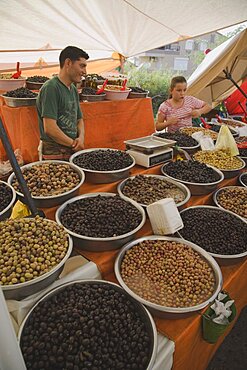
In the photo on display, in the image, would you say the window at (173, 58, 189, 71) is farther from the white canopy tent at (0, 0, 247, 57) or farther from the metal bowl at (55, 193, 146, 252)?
the metal bowl at (55, 193, 146, 252)

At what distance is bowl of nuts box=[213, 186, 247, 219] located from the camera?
2.18m

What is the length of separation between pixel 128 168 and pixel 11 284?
1.30 m

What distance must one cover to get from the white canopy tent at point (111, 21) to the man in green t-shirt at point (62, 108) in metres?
1.75

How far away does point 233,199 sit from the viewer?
2295 millimetres

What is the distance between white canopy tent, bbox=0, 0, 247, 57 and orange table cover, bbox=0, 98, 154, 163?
1318mm

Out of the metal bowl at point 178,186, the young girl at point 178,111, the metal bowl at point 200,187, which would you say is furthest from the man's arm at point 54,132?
the young girl at point 178,111

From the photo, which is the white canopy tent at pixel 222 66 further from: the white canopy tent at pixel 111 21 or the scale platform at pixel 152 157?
the scale platform at pixel 152 157

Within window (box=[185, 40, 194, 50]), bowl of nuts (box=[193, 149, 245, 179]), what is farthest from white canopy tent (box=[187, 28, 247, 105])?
window (box=[185, 40, 194, 50])

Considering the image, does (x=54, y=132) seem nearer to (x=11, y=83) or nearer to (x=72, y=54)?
(x=72, y=54)

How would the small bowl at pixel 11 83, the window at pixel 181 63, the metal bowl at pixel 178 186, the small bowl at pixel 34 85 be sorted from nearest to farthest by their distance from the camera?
the metal bowl at pixel 178 186 → the small bowl at pixel 11 83 → the small bowl at pixel 34 85 → the window at pixel 181 63

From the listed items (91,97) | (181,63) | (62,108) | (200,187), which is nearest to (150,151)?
(200,187)

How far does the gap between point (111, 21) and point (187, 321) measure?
15.1 feet

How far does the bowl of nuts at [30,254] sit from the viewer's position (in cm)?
118

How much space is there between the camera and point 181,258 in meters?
1.58
